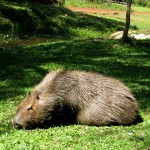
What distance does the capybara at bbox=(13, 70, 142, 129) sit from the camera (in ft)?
22.0

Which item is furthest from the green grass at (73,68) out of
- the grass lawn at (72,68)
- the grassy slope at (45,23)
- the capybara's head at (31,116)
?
the grassy slope at (45,23)

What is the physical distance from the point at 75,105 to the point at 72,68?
4967 mm

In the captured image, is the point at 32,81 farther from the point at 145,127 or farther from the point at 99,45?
the point at 99,45

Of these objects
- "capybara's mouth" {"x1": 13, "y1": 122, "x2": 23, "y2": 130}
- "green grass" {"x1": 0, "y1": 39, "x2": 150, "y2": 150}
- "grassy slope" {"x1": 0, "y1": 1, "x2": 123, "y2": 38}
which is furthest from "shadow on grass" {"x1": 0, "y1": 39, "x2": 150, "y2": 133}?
"grassy slope" {"x1": 0, "y1": 1, "x2": 123, "y2": 38}

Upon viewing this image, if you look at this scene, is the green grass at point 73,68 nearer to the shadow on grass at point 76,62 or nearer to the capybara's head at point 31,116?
the shadow on grass at point 76,62

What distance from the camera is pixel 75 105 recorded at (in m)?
6.86

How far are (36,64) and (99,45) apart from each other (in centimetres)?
400

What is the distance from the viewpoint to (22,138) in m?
6.32

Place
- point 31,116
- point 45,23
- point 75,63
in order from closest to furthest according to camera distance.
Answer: point 31,116, point 75,63, point 45,23

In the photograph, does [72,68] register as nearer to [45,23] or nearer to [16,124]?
[16,124]

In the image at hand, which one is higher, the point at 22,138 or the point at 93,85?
the point at 93,85

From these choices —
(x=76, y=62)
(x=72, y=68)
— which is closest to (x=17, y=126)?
(x=72, y=68)

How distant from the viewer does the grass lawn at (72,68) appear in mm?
6141

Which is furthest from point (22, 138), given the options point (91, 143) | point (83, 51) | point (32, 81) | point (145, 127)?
point (83, 51)
